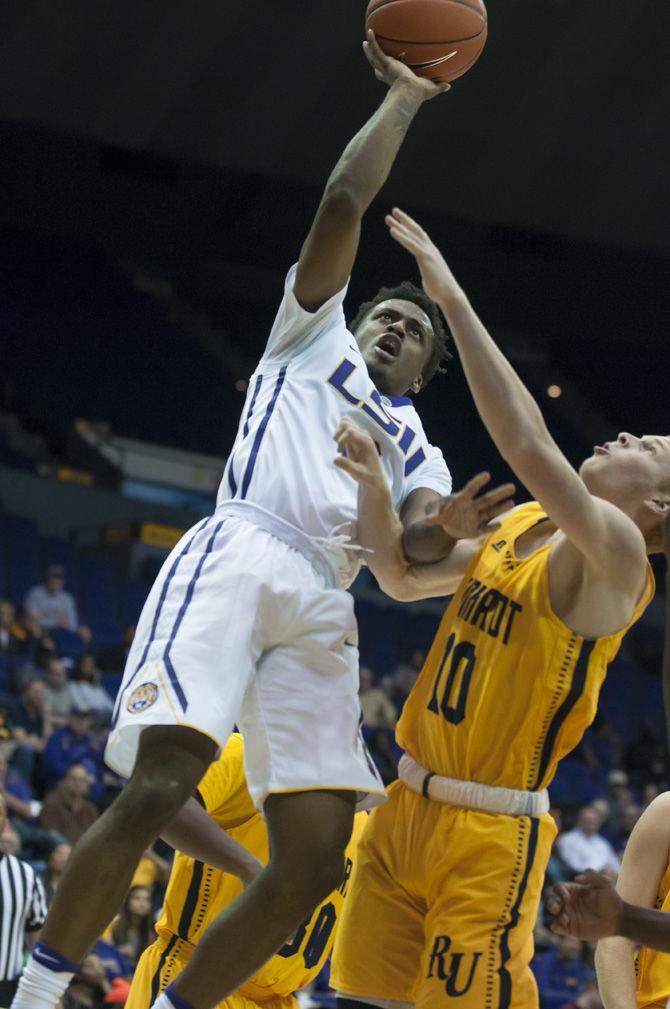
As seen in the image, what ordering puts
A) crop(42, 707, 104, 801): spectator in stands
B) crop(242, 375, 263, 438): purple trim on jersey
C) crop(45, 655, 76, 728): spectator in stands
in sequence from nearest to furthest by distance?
crop(242, 375, 263, 438): purple trim on jersey
crop(42, 707, 104, 801): spectator in stands
crop(45, 655, 76, 728): spectator in stands

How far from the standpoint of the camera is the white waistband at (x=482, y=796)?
3.40 m

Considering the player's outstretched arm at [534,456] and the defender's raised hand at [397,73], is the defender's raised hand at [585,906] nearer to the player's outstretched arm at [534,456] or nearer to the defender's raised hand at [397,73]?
the player's outstretched arm at [534,456]

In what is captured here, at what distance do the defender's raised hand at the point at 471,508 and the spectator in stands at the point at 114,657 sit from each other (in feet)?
31.5

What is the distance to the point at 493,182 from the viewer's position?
12930 millimetres

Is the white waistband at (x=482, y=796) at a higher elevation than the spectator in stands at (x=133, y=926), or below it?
higher

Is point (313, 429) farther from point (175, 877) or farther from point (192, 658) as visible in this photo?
point (175, 877)

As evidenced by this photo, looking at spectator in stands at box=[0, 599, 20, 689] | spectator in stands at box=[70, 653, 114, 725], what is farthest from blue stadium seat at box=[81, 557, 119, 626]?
spectator in stands at box=[70, 653, 114, 725]

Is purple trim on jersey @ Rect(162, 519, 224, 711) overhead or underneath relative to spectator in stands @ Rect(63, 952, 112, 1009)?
overhead

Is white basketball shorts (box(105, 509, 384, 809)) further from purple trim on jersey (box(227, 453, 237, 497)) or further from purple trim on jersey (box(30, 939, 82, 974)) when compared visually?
purple trim on jersey (box(30, 939, 82, 974))

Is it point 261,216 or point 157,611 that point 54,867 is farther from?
point 261,216

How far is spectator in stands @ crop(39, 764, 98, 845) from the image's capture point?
9151mm

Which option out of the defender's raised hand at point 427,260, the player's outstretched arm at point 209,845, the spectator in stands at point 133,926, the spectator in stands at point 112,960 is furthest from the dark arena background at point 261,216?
the defender's raised hand at point 427,260

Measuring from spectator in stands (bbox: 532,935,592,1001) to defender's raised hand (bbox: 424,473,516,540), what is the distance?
294 inches

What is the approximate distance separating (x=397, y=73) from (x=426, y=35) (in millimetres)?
219
